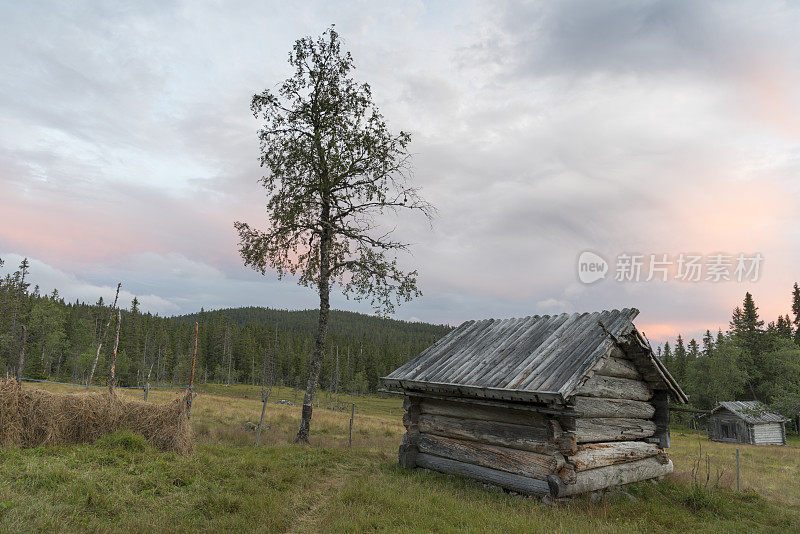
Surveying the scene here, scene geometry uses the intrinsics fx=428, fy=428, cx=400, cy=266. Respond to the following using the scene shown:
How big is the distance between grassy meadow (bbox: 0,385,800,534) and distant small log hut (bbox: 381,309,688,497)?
681mm

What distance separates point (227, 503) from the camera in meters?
8.61

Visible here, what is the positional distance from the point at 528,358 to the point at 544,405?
185cm

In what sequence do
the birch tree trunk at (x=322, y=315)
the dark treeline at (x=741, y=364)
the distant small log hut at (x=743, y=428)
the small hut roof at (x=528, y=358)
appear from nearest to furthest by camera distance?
the small hut roof at (x=528, y=358) → the birch tree trunk at (x=322, y=315) → the distant small log hut at (x=743, y=428) → the dark treeline at (x=741, y=364)

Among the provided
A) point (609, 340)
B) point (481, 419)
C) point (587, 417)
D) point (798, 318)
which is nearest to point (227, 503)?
point (481, 419)

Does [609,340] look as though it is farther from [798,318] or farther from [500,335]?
[798,318]

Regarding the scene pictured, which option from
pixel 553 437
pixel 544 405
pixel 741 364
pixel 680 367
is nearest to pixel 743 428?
pixel 741 364

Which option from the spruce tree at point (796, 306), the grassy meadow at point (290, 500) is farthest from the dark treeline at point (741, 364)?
the grassy meadow at point (290, 500)

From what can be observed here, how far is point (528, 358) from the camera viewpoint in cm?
1180

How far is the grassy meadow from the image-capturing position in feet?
25.0

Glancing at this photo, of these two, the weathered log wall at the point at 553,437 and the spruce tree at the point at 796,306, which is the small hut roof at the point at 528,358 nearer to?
the weathered log wall at the point at 553,437

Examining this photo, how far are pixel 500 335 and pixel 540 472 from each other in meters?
4.71

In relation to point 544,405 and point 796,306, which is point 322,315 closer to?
point 544,405

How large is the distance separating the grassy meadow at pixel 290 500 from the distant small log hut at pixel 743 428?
40364mm

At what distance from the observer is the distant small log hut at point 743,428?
4519 cm
